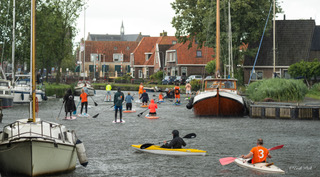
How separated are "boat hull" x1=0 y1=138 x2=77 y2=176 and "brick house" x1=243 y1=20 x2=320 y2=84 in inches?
2053

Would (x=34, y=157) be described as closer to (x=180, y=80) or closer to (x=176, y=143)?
(x=176, y=143)

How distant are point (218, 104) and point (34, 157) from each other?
20.6 m

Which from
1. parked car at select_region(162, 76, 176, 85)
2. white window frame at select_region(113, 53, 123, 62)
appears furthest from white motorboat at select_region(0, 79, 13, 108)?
white window frame at select_region(113, 53, 123, 62)

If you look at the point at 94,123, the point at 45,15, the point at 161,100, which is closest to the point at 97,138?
the point at 94,123

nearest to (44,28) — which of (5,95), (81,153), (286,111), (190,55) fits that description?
(5,95)

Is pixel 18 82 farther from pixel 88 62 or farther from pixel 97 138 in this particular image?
pixel 88 62

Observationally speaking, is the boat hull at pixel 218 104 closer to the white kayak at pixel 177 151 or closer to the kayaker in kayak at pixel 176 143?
the white kayak at pixel 177 151

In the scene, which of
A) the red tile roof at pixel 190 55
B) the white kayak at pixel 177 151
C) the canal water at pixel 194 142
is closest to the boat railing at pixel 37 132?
the canal water at pixel 194 142

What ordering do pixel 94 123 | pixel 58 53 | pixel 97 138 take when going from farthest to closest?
pixel 58 53 → pixel 94 123 → pixel 97 138

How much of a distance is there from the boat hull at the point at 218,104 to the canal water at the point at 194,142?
77 cm

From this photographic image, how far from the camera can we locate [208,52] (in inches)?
3364

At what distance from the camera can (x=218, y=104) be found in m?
32.9

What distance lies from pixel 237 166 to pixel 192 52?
70170 mm

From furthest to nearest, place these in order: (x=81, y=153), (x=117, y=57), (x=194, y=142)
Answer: (x=117, y=57)
(x=194, y=142)
(x=81, y=153)
